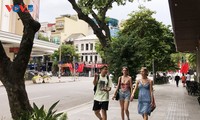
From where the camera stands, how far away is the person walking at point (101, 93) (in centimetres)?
806

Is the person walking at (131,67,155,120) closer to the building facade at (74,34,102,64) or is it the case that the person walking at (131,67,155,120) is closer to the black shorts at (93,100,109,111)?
the black shorts at (93,100,109,111)

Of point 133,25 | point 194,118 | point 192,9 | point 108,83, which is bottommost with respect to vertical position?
point 194,118

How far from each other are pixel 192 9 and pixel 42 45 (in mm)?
29193

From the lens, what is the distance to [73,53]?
72500 millimetres

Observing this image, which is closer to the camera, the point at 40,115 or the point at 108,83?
the point at 40,115

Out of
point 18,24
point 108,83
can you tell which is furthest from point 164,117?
point 18,24

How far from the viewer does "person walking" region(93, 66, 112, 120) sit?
8062mm

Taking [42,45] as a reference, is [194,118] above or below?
below

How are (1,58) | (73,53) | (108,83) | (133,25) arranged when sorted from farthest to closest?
(73,53) → (133,25) → (108,83) → (1,58)

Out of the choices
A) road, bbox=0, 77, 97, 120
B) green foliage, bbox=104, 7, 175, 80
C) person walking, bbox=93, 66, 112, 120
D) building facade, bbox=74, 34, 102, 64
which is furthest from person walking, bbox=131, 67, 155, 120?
building facade, bbox=74, 34, 102, 64

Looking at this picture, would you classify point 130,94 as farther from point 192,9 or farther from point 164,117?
point 192,9

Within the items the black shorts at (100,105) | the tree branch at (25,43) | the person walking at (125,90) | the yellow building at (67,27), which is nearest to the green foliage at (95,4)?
the person walking at (125,90)

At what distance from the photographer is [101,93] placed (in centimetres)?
810

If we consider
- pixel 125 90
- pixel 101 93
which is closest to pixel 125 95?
pixel 125 90
